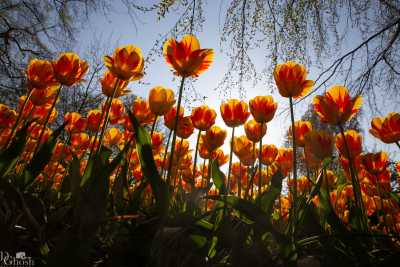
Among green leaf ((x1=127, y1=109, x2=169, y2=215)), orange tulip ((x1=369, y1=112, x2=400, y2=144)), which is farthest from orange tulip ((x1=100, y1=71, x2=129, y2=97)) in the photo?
orange tulip ((x1=369, y1=112, x2=400, y2=144))

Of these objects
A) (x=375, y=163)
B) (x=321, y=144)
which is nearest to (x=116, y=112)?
(x=321, y=144)

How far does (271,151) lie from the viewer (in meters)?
2.00

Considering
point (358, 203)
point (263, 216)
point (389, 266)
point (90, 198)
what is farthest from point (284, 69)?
point (90, 198)

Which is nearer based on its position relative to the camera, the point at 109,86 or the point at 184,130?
the point at 109,86

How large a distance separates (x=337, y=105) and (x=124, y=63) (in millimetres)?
858

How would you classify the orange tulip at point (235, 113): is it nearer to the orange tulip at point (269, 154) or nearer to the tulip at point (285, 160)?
the orange tulip at point (269, 154)

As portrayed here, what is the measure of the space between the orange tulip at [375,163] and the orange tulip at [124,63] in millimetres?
1122

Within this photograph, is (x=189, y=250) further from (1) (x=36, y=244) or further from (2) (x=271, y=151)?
(2) (x=271, y=151)

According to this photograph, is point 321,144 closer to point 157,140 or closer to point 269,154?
point 269,154

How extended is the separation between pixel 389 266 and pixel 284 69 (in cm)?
80

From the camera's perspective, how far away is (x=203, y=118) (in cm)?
158

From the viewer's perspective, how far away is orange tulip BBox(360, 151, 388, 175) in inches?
51.7

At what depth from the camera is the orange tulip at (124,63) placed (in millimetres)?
1104

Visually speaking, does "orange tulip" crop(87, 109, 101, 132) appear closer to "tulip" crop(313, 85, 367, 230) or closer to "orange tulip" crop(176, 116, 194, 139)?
"orange tulip" crop(176, 116, 194, 139)
